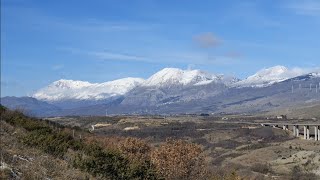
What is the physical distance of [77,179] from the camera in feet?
56.2

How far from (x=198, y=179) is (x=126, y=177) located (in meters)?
17.5

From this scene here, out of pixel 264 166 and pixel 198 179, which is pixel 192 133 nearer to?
pixel 264 166

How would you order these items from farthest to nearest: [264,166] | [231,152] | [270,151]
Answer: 1. [231,152]
2. [270,151]
3. [264,166]

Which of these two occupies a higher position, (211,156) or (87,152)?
(87,152)

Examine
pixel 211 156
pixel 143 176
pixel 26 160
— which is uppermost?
pixel 26 160

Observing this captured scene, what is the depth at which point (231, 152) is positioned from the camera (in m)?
123

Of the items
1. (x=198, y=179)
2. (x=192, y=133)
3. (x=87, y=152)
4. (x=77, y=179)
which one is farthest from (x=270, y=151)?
(x=77, y=179)

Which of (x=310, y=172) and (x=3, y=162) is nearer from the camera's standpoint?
(x=3, y=162)

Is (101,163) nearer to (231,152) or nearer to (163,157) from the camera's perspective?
(163,157)

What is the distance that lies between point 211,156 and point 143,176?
97.4m

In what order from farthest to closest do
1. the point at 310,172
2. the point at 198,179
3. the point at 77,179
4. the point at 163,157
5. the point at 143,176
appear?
the point at 310,172
the point at 163,157
the point at 198,179
the point at 143,176
the point at 77,179

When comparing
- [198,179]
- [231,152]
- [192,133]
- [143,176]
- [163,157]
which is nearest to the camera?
[143,176]

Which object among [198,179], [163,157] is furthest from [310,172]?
[198,179]

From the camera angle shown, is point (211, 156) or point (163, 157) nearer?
point (163, 157)
